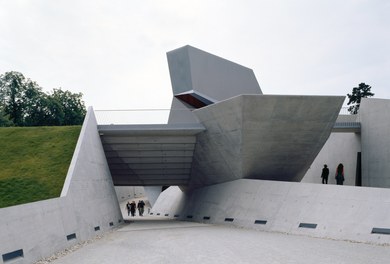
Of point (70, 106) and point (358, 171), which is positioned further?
point (70, 106)

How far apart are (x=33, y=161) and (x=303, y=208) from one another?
13703 mm

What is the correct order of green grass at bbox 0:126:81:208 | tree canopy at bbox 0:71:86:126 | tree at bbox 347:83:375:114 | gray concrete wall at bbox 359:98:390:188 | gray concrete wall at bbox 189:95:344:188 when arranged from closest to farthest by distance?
1. green grass at bbox 0:126:81:208
2. gray concrete wall at bbox 189:95:344:188
3. gray concrete wall at bbox 359:98:390:188
4. tree canopy at bbox 0:71:86:126
5. tree at bbox 347:83:375:114

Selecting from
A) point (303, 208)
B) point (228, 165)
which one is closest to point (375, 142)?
point (228, 165)

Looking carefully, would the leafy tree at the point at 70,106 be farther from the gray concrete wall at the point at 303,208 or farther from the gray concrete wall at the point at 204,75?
the gray concrete wall at the point at 303,208

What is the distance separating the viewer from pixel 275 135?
20.9 metres

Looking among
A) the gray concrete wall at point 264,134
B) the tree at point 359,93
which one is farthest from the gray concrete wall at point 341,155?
the tree at point 359,93

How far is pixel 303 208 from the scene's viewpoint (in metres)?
17.0

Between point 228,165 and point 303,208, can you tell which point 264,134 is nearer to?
point 228,165

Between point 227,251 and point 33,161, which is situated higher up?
point 33,161

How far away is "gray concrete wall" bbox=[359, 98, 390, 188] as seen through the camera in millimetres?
24047

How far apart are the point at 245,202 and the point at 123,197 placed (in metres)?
51.4

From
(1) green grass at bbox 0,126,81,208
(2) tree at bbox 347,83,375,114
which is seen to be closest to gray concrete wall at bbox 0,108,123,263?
(1) green grass at bbox 0,126,81,208

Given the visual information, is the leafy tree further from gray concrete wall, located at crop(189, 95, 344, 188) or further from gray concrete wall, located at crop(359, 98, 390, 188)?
gray concrete wall, located at crop(359, 98, 390, 188)

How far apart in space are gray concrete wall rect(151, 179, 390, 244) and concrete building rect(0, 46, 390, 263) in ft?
0.18
